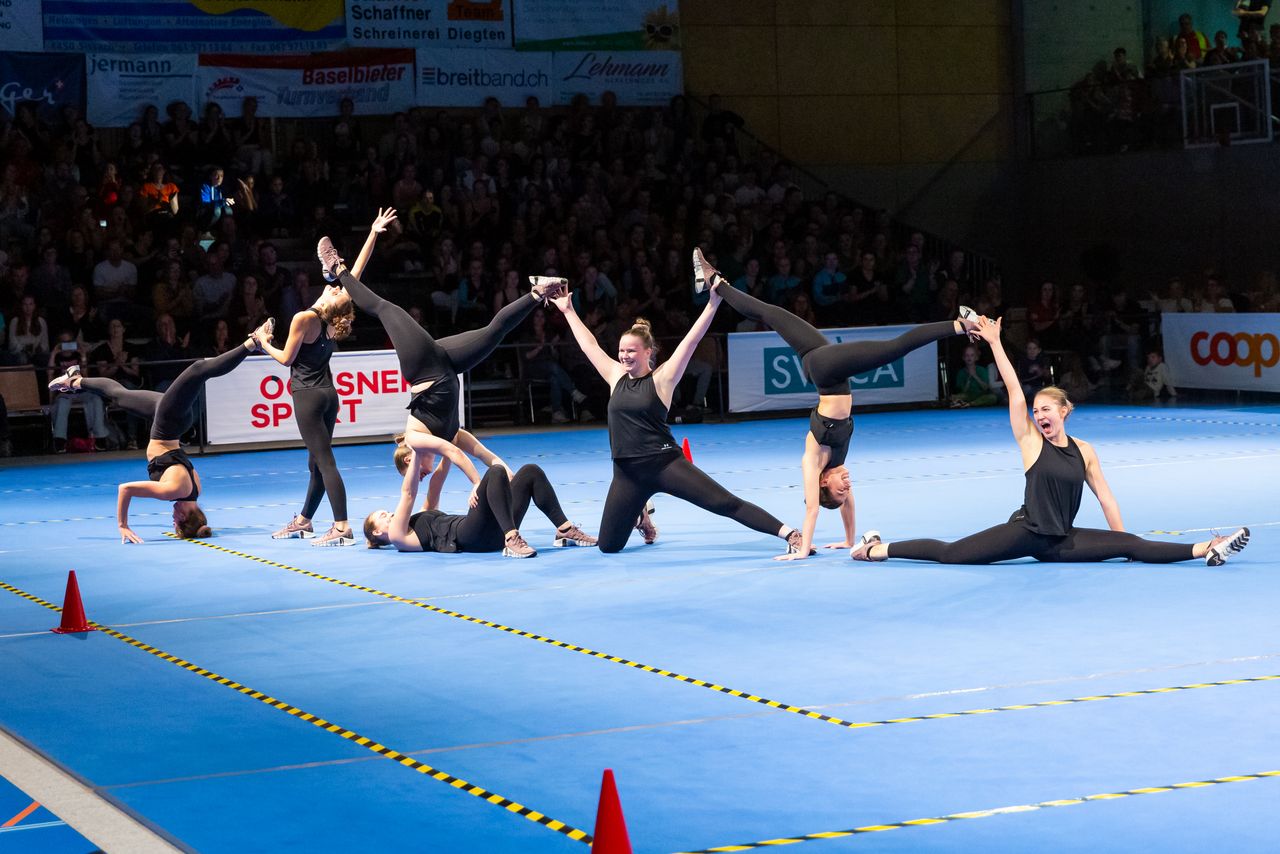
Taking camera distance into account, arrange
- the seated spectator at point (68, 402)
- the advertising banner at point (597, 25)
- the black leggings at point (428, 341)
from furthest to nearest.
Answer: the advertising banner at point (597, 25), the seated spectator at point (68, 402), the black leggings at point (428, 341)

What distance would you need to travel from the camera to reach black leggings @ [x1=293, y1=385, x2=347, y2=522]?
1266cm

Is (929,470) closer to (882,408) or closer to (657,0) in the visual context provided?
(882,408)

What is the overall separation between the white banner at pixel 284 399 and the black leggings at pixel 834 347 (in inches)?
351

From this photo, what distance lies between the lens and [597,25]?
26594 millimetres

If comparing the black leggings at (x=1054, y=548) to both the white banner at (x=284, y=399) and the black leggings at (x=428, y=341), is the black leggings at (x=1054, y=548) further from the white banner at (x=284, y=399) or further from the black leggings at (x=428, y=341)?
the white banner at (x=284, y=399)

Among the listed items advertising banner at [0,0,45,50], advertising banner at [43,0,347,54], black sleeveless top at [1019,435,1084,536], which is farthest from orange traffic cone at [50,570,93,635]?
advertising banner at [43,0,347,54]

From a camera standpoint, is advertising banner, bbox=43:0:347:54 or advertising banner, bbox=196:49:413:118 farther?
advertising banner, bbox=196:49:413:118

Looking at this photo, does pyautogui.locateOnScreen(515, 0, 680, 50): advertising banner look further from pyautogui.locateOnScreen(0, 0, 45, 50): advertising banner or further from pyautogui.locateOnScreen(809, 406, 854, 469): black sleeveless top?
pyautogui.locateOnScreen(809, 406, 854, 469): black sleeveless top

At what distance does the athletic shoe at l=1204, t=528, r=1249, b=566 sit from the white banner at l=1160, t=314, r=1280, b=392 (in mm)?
12750

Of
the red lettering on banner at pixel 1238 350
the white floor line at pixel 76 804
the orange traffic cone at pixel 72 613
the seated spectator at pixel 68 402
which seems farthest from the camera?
the red lettering on banner at pixel 1238 350

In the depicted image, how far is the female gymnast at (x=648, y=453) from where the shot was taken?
11.4m

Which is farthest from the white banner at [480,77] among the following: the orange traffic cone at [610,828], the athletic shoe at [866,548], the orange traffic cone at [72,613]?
the orange traffic cone at [610,828]

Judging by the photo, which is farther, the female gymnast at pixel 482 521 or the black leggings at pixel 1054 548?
the female gymnast at pixel 482 521

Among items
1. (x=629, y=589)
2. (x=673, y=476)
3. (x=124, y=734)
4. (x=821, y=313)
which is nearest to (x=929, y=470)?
(x=673, y=476)
